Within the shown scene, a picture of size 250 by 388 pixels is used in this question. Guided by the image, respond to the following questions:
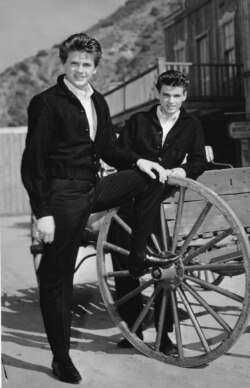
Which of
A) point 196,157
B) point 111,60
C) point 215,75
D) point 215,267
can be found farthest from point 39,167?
point 111,60

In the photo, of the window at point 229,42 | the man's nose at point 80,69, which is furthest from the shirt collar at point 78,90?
the window at point 229,42

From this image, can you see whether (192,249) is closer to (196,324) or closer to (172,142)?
(196,324)

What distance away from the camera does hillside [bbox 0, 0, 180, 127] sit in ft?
155

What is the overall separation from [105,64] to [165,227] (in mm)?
48161

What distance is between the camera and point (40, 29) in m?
3.68

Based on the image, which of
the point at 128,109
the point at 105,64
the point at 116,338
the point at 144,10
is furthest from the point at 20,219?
the point at 144,10

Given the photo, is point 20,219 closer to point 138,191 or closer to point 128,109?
point 128,109

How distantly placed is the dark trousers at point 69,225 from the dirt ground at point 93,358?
30 centimetres

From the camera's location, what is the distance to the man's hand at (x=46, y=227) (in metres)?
3.17

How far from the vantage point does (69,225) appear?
3.33m

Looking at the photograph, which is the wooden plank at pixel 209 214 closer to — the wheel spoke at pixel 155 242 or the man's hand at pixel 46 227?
the wheel spoke at pixel 155 242

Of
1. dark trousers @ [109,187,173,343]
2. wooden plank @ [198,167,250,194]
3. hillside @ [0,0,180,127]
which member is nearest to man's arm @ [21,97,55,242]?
dark trousers @ [109,187,173,343]

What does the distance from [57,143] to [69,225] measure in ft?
1.54

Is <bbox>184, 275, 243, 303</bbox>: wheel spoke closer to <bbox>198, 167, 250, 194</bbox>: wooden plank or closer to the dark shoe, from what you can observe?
<bbox>198, 167, 250, 194</bbox>: wooden plank
